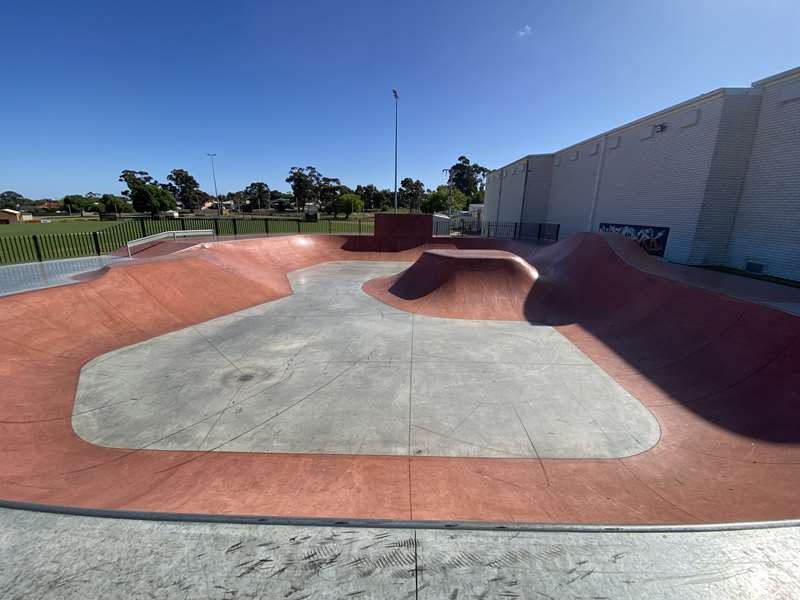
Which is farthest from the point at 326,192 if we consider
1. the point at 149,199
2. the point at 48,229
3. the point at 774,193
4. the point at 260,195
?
the point at 774,193

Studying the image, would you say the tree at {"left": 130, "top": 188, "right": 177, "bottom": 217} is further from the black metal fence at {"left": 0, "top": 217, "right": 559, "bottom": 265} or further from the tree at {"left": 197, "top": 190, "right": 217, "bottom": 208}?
the tree at {"left": 197, "top": 190, "right": 217, "bottom": 208}

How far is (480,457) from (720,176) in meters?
15.2

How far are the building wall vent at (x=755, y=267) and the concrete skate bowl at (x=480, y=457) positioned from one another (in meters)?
4.96

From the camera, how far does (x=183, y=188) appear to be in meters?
109

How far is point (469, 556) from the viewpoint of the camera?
6.38 ft

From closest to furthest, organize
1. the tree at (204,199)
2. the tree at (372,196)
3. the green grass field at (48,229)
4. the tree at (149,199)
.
A: the green grass field at (48,229), the tree at (149,199), the tree at (372,196), the tree at (204,199)

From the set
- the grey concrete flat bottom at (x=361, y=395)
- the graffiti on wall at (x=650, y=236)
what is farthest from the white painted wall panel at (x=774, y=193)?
the grey concrete flat bottom at (x=361, y=395)

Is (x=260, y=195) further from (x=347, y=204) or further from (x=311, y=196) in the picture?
(x=347, y=204)

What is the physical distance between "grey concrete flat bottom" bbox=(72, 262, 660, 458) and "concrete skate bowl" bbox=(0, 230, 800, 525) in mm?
228

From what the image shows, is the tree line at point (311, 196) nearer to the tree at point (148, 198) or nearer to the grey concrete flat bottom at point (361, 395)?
the tree at point (148, 198)

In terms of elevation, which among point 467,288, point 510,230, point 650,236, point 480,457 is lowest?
point 480,457

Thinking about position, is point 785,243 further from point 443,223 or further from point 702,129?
point 443,223

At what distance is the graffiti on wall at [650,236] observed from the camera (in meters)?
14.3

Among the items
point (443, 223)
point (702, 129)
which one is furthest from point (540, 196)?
point (702, 129)
